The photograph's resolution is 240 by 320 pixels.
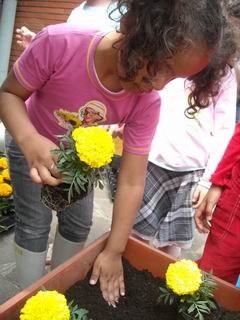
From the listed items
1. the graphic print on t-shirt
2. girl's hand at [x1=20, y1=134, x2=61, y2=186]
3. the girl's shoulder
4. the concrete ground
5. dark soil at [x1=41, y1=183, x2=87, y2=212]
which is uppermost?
the girl's shoulder

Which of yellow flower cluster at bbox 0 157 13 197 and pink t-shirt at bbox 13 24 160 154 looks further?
yellow flower cluster at bbox 0 157 13 197

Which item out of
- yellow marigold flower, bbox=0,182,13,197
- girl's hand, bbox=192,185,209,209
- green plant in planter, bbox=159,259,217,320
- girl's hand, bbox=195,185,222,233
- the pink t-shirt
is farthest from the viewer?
yellow marigold flower, bbox=0,182,13,197

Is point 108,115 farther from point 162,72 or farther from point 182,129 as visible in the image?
point 182,129

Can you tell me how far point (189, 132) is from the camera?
1.70 metres

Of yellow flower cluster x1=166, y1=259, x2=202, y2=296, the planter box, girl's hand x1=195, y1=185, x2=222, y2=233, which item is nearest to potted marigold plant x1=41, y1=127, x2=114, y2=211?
the planter box

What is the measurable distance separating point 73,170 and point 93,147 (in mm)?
93

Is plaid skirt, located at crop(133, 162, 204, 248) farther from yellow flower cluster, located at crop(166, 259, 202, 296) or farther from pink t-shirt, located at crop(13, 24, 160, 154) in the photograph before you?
yellow flower cluster, located at crop(166, 259, 202, 296)

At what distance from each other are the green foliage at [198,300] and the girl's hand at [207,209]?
43 centimetres

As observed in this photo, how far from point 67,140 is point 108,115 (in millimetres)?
313

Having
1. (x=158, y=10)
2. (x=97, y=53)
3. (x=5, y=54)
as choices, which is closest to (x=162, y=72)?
(x=158, y=10)

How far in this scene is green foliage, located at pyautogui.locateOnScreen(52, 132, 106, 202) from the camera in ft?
2.86

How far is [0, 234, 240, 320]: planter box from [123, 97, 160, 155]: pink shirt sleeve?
295 mm

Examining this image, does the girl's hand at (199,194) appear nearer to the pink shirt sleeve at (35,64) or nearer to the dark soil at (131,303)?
the dark soil at (131,303)

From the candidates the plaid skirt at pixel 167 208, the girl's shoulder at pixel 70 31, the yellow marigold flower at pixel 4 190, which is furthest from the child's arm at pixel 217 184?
the yellow marigold flower at pixel 4 190
